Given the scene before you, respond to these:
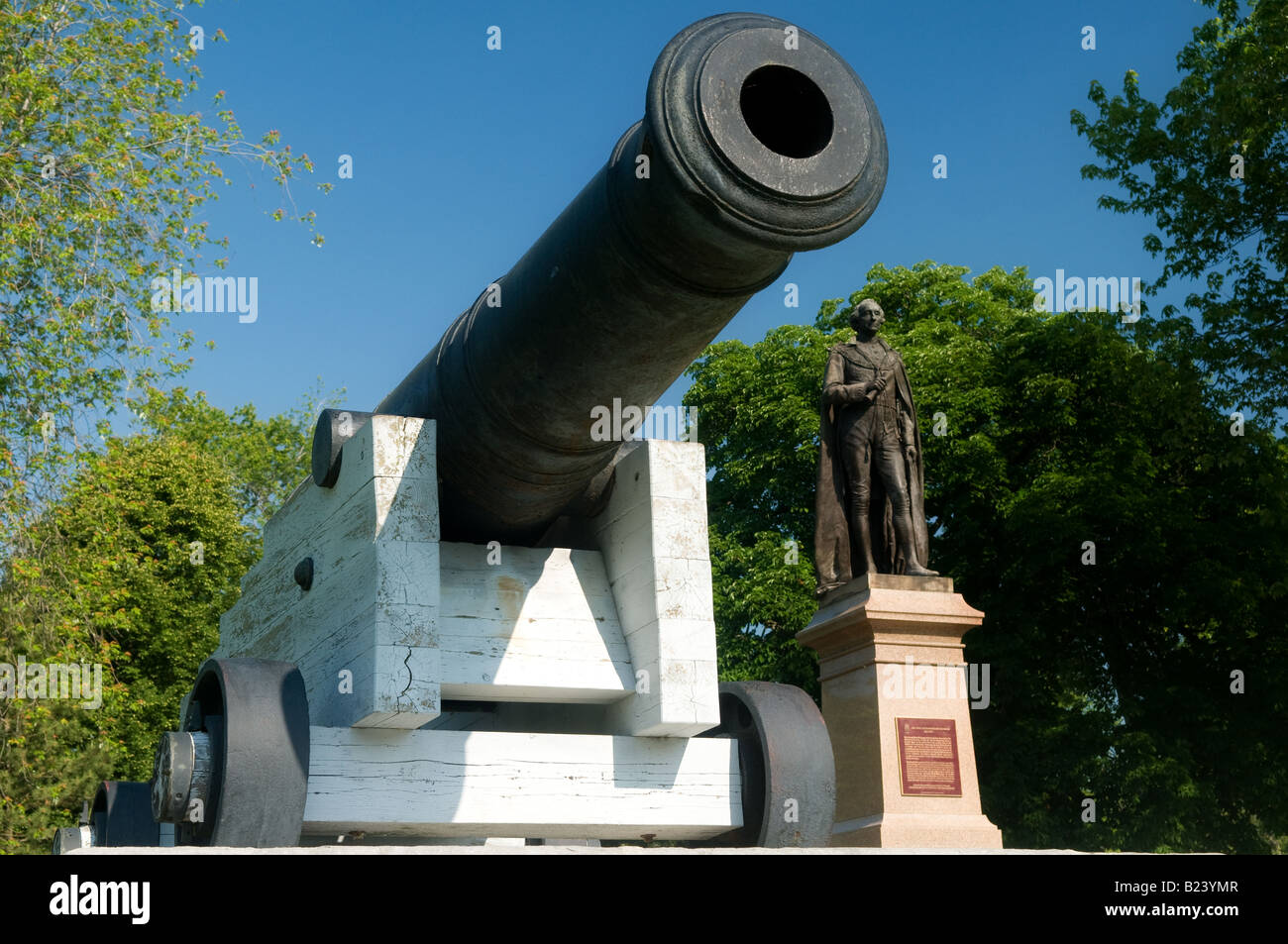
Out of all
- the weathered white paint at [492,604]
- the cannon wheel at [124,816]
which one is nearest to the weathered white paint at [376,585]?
the weathered white paint at [492,604]

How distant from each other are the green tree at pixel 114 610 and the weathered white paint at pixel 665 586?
736cm

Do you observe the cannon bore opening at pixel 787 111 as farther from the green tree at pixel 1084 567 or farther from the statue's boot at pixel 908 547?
the green tree at pixel 1084 567

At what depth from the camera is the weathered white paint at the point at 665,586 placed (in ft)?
16.9

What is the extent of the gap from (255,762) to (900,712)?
452 centimetres

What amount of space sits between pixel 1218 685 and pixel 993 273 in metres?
8.53

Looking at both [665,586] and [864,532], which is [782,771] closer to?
[665,586]

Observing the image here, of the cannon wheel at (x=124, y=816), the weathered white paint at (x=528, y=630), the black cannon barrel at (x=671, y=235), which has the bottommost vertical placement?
the cannon wheel at (x=124, y=816)

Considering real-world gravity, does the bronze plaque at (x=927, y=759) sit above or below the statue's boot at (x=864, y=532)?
below

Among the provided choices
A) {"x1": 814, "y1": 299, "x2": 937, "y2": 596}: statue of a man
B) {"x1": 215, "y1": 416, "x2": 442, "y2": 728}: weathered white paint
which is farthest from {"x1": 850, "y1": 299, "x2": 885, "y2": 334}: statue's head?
{"x1": 215, "y1": 416, "x2": 442, "y2": 728}: weathered white paint

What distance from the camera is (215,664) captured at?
477cm

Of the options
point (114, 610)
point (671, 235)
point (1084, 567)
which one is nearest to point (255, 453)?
point (114, 610)

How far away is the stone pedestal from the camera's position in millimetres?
7727
